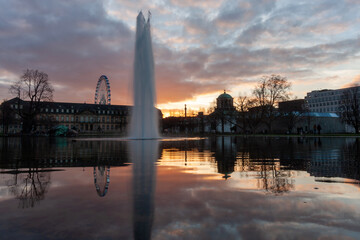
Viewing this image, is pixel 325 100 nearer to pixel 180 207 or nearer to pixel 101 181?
pixel 101 181

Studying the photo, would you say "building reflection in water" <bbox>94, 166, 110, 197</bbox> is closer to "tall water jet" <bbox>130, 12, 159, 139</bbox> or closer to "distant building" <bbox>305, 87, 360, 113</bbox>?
"tall water jet" <bbox>130, 12, 159, 139</bbox>

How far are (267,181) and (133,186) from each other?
3.51 metres

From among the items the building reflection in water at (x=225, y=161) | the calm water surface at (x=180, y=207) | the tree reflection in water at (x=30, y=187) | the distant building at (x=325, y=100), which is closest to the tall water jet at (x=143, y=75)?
the building reflection in water at (x=225, y=161)

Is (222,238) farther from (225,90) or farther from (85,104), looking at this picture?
(85,104)

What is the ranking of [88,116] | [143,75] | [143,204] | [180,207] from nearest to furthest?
[180,207]
[143,204]
[143,75]
[88,116]

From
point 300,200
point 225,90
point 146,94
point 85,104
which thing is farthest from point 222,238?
point 85,104

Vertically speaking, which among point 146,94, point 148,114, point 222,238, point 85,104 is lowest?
point 222,238

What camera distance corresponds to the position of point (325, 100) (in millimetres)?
151875

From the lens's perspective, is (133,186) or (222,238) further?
(133,186)

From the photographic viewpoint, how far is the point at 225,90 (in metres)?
118

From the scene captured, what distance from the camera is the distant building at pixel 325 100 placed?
14300cm

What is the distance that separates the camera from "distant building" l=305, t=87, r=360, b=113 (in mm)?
143000

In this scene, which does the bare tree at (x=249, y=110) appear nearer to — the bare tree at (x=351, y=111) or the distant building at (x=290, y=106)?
the distant building at (x=290, y=106)

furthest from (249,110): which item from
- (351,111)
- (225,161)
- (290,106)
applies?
(225,161)
